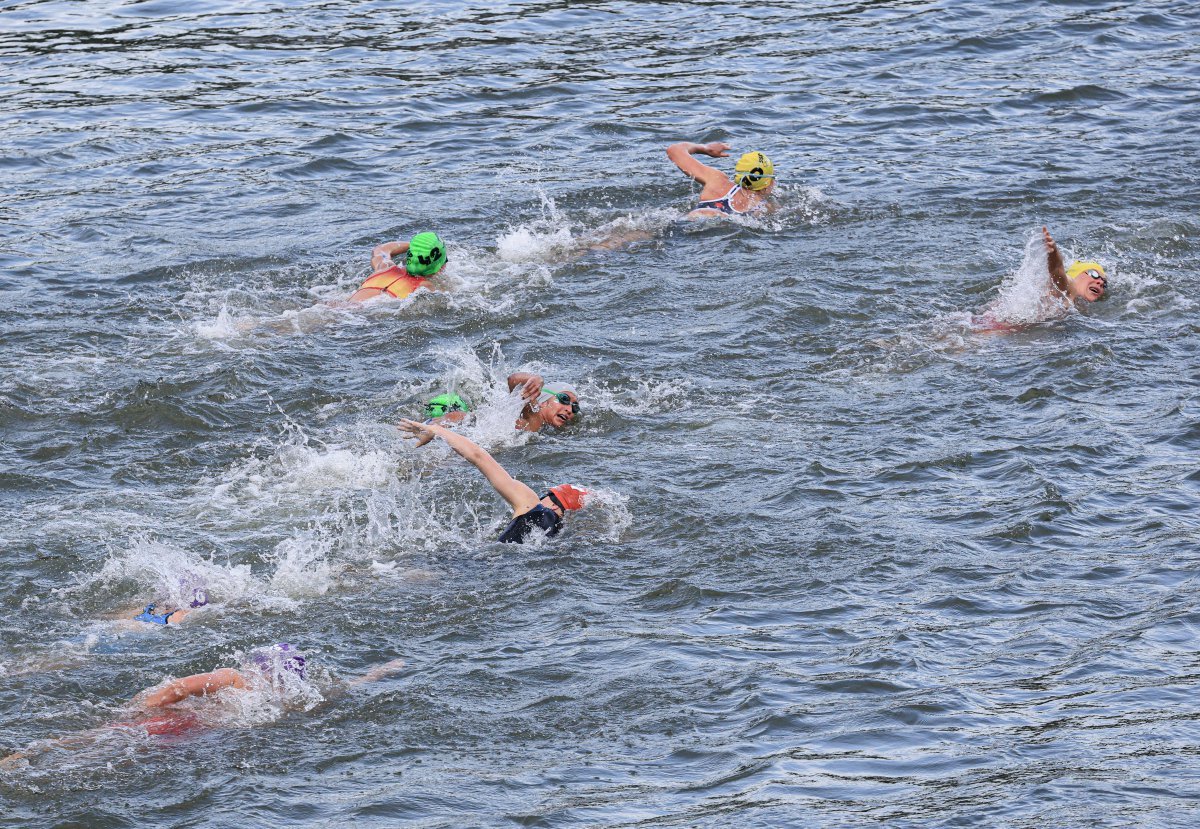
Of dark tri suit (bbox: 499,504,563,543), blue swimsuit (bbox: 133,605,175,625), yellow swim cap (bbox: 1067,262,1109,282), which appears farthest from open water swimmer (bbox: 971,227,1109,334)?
blue swimsuit (bbox: 133,605,175,625)

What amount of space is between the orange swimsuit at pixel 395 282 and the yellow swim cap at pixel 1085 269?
6.46 m

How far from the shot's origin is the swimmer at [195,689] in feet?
27.2

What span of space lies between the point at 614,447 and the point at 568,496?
1.54 metres

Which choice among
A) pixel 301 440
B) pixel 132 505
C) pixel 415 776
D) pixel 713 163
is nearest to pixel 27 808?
pixel 415 776

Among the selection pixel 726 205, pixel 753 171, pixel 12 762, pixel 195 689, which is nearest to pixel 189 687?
pixel 195 689

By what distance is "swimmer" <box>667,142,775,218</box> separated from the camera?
17078 millimetres

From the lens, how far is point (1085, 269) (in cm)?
1444

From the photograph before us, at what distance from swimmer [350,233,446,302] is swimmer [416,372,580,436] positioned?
2.76 m

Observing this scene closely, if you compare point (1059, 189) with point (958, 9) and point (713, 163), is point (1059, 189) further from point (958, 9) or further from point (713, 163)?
point (958, 9)

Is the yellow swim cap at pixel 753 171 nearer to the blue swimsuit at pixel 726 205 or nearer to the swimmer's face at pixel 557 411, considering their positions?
the blue swimsuit at pixel 726 205

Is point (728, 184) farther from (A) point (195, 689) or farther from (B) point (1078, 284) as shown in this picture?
(A) point (195, 689)

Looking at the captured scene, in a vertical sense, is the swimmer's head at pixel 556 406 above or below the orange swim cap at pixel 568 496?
above

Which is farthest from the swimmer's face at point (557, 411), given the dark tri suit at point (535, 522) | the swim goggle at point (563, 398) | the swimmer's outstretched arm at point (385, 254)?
the swimmer's outstretched arm at point (385, 254)

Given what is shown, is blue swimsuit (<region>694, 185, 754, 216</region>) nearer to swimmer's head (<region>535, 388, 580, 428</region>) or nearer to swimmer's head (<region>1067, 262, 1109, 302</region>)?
swimmer's head (<region>1067, 262, 1109, 302</region>)
